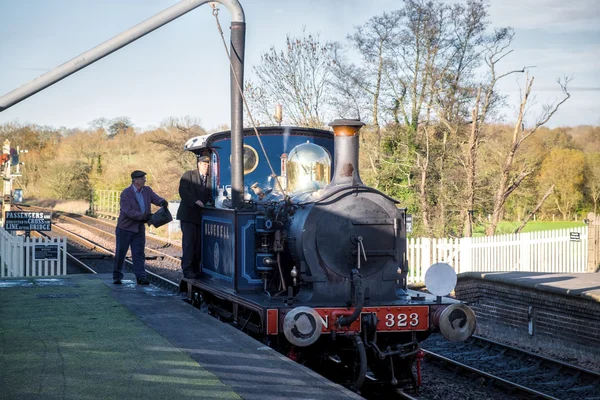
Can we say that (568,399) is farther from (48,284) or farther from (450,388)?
(48,284)

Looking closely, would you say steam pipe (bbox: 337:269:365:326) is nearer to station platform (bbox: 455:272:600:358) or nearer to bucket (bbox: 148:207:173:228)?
station platform (bbox: 455:272:600:358)

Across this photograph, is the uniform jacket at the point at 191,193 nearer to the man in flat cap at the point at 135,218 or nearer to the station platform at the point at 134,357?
the man in flat cap at the point at 135,218

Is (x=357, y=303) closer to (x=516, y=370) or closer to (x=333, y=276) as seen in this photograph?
(x=333, y=276)

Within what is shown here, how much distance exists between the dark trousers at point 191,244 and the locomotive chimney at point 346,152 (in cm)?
275

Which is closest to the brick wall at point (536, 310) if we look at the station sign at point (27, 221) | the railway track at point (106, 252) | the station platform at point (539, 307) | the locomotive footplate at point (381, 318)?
the station platform at point (539, 307)

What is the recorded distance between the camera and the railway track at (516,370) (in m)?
7.54

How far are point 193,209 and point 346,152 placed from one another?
9.22ft

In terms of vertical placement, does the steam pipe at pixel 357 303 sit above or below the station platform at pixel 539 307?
above

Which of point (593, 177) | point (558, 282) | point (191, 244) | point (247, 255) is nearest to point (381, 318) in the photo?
point (247, 255)

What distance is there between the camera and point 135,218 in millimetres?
9703

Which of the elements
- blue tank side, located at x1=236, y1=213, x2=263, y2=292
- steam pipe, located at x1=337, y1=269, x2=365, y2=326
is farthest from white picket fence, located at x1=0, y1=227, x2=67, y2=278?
steam pipe, located at x1=337, y1=269, x2=365, y2=326

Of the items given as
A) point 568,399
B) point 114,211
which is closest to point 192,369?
point 568,399

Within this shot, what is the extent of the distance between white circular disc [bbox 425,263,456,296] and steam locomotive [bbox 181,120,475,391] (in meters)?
0.02

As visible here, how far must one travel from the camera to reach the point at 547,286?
31.7 feet
